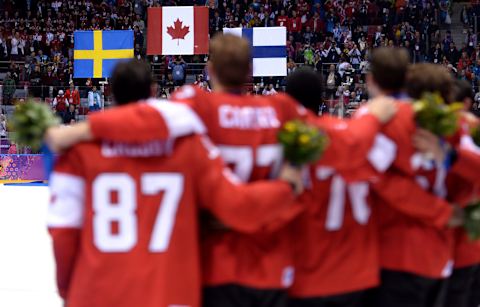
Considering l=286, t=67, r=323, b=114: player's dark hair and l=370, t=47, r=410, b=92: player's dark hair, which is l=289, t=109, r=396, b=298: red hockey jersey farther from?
l=286, t=67, r=323, b=114: player's dark hair

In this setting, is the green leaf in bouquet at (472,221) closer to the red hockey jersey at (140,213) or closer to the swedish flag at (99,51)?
the red hockey jersey at (140,213)

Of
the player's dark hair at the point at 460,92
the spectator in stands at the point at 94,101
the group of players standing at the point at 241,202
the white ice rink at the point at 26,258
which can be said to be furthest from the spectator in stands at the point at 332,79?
the group of players standing at the point at 241,202

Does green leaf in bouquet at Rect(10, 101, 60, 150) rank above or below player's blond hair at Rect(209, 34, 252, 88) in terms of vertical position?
below

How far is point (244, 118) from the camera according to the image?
2.38 m

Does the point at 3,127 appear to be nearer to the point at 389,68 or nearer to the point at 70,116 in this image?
the point at 70,116

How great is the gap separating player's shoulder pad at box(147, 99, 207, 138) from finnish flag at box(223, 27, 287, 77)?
Result: 12077 mm

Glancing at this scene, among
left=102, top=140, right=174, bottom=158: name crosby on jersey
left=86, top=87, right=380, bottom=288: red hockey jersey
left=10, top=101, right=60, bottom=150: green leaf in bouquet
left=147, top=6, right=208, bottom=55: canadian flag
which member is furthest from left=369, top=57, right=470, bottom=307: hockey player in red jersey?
left=147, top=6, right=208, bottom=55: canadian flag

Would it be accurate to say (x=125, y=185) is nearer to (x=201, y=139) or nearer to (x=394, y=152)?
(x=201, y=139)

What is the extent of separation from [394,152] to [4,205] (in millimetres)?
8614

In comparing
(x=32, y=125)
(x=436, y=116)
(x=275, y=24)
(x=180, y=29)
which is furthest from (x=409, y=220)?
(x=275, y=24)

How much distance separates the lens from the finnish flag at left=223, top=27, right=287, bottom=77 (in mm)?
14430

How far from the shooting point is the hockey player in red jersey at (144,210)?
230cm

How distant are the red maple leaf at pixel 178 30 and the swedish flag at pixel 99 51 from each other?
1.25 meters

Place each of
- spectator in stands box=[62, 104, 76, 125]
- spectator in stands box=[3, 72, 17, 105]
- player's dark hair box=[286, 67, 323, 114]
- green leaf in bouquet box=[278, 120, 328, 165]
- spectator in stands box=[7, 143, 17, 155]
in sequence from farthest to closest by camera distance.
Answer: spectator in stands box=[3, 72, 17, 105] → spectator in stands box=[62, 104, 76, 125] → spectator in stands box=[7, 143, 17, 155] → player's dark hair box=[286, 67, 323, 114] → green leaf in bouquet box=[278, 120, 328, 165]
